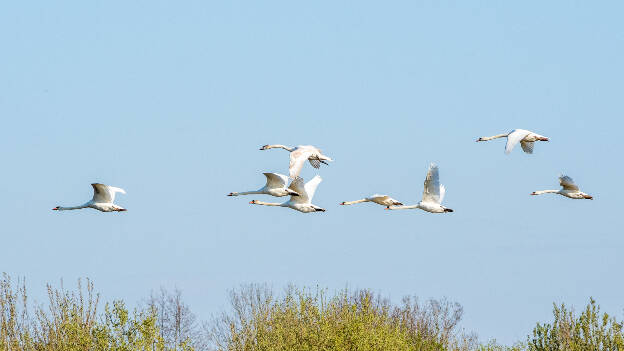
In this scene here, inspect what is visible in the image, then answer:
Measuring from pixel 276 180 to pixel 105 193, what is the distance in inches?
225

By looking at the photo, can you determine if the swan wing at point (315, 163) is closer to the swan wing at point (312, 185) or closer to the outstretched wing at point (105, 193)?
the swan wing at point (312, 185)

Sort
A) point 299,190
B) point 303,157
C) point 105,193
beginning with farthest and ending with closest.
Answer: point 299,190
point 105,193
point 303,157

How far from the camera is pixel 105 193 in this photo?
4091 cm

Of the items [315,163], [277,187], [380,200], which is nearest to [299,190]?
[277,187]

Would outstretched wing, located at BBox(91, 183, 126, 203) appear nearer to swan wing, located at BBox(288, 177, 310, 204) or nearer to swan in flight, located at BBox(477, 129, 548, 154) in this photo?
swan wing, located at BBox(288, 177, 310, 204)

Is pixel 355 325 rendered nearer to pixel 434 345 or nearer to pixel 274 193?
pixel 274 193

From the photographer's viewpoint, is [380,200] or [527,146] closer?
[527,146]

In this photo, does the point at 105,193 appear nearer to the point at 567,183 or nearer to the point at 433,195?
the point at 433,195

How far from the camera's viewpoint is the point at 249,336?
4531 cm

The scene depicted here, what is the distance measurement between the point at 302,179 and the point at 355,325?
17.9 ft

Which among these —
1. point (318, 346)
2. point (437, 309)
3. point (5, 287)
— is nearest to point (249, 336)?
point (318, 346)

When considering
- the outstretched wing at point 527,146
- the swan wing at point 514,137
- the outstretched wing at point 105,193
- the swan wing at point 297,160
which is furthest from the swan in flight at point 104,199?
the outstretched wing at point 527,146

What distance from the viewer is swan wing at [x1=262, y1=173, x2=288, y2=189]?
4098 centimetres

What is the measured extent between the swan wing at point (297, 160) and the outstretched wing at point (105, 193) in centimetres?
665
